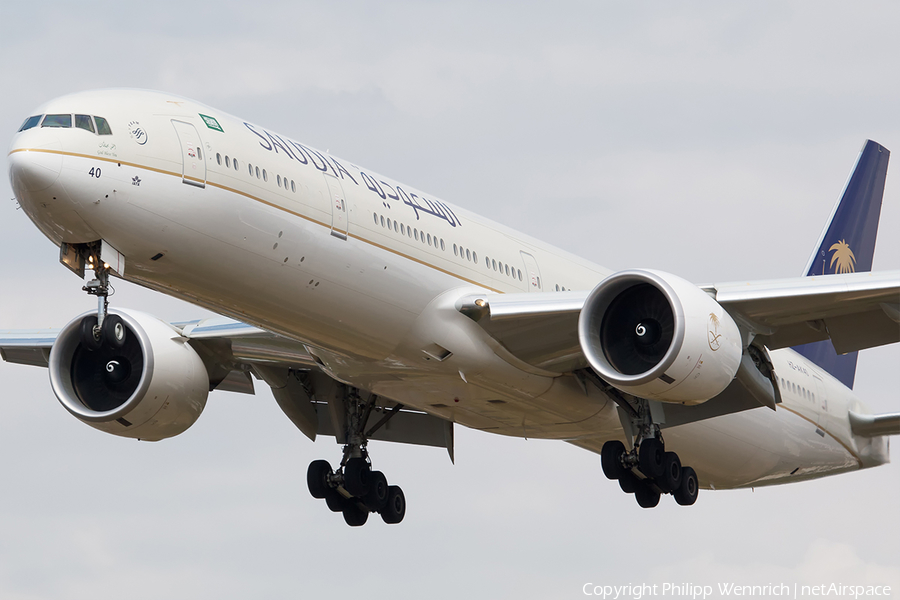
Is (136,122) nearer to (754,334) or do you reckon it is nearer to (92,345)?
(92,345)

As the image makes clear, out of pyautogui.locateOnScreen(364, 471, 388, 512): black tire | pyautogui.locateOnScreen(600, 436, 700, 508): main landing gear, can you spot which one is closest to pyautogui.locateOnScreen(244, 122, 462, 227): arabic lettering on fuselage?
pyautogui.locateOnScreen(600, 436, 700, 508): main landing gear

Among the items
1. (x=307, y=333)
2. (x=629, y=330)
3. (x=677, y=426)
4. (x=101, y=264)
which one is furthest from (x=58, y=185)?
(x=677, y=426)

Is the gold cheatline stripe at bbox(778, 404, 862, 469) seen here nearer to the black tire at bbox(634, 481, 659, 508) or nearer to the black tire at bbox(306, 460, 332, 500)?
the black tire at bbox(634, 481, 659, 508)

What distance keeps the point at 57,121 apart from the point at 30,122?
0.40 meters

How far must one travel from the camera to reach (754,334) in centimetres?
2248

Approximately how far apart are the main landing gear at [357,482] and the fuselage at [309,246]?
9.10 ft

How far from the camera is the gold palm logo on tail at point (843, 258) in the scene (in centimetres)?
3325

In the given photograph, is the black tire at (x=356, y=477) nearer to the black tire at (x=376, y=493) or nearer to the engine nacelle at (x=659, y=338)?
the black tire at (x=376, y=493)

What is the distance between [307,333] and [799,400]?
40.6 feet

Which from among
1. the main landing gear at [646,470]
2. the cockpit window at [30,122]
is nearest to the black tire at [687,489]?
the main landing gear at [646,470]

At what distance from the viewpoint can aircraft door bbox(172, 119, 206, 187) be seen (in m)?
19.2

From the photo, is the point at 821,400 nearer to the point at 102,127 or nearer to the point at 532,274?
the point at 532,274

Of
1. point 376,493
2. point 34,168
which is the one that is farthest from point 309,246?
point 376,493

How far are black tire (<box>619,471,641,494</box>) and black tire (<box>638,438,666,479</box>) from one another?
1.17ft
